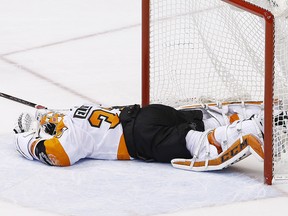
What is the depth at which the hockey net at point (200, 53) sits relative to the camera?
2637 mm

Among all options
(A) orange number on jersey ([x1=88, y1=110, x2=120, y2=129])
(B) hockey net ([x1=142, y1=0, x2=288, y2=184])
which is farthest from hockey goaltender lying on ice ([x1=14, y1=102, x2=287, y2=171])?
(B) hockey net ([x1=142, y1=0, x2=288, y2=184])

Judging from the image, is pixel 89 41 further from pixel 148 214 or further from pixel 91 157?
pixel 148 214

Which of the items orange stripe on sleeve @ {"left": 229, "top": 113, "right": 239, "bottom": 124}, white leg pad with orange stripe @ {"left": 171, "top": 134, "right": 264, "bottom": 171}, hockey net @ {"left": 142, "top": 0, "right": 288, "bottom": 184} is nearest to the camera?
white leg pad with orange stripe @ {"left": 171, "top": 134, "right": 264, "bottom": 171}

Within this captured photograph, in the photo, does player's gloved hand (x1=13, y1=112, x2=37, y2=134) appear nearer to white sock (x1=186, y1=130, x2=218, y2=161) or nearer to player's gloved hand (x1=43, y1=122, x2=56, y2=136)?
player's gloved hand (x1=43, y1=122, x2=56, y2=136)

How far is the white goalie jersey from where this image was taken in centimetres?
225

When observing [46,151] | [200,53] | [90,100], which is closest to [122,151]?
[46,151]

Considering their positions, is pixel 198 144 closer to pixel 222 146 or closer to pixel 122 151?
pixel 222 146

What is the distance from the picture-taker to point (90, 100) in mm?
3115

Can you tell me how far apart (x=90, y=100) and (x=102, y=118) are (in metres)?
0.77

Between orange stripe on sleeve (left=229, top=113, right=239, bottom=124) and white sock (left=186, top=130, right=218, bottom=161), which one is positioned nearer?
white sock (left=186, top=130, right=218, bottom=161)

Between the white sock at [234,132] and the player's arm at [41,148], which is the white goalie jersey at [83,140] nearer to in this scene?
the player's arm at [41,148]

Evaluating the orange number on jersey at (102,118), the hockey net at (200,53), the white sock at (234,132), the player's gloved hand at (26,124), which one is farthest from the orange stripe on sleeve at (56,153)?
the hockey net at (200,53)

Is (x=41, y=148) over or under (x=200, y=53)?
under

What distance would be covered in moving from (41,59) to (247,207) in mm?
1913
